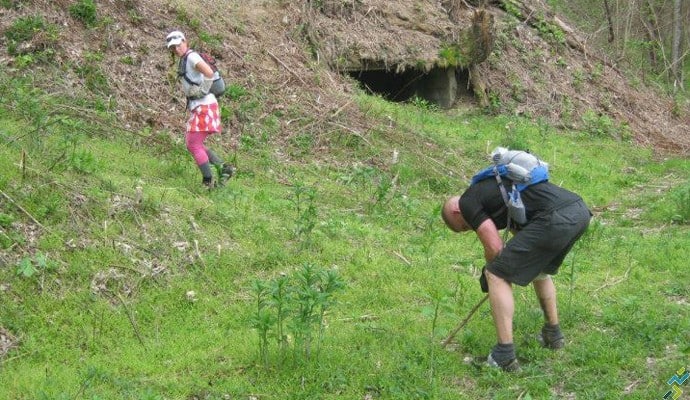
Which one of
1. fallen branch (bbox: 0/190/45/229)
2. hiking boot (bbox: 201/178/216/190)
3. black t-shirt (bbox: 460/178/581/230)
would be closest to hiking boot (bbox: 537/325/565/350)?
black t-shirt (bbox: 460/178/581/230)

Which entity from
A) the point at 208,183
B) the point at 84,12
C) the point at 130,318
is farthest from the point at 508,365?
the point at 84,12

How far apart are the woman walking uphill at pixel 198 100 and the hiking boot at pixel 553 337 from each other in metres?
4.34

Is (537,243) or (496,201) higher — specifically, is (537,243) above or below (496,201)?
below

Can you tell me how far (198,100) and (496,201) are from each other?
449 cm

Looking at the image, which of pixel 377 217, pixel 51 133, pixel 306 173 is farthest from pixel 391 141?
pixel 51 133

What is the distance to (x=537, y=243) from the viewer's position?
18.0 ft

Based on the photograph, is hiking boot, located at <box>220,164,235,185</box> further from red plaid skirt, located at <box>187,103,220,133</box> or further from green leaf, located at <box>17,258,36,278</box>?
green leaf, located at <box>17,258,36,278</box>

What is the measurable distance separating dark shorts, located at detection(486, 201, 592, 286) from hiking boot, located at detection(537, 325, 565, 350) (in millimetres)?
727

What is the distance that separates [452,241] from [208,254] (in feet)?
9.58

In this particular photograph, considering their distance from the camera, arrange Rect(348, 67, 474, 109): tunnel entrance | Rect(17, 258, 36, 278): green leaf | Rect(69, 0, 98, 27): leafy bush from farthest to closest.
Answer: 1. Rect(348, 67, 474, 109): tunnel entrance
2. Rect(69, 0, 98, 27): leafy bush
3. Rect(17, 258, 36, 278): green leaf

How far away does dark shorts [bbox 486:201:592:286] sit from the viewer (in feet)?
18.0

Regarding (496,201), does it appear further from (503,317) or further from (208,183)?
(208,183)

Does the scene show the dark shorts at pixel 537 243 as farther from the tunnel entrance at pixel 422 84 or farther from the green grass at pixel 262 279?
the tunnel entrance at pixel 422 84

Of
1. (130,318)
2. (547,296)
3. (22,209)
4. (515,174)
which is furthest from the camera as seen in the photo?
(22,209)
